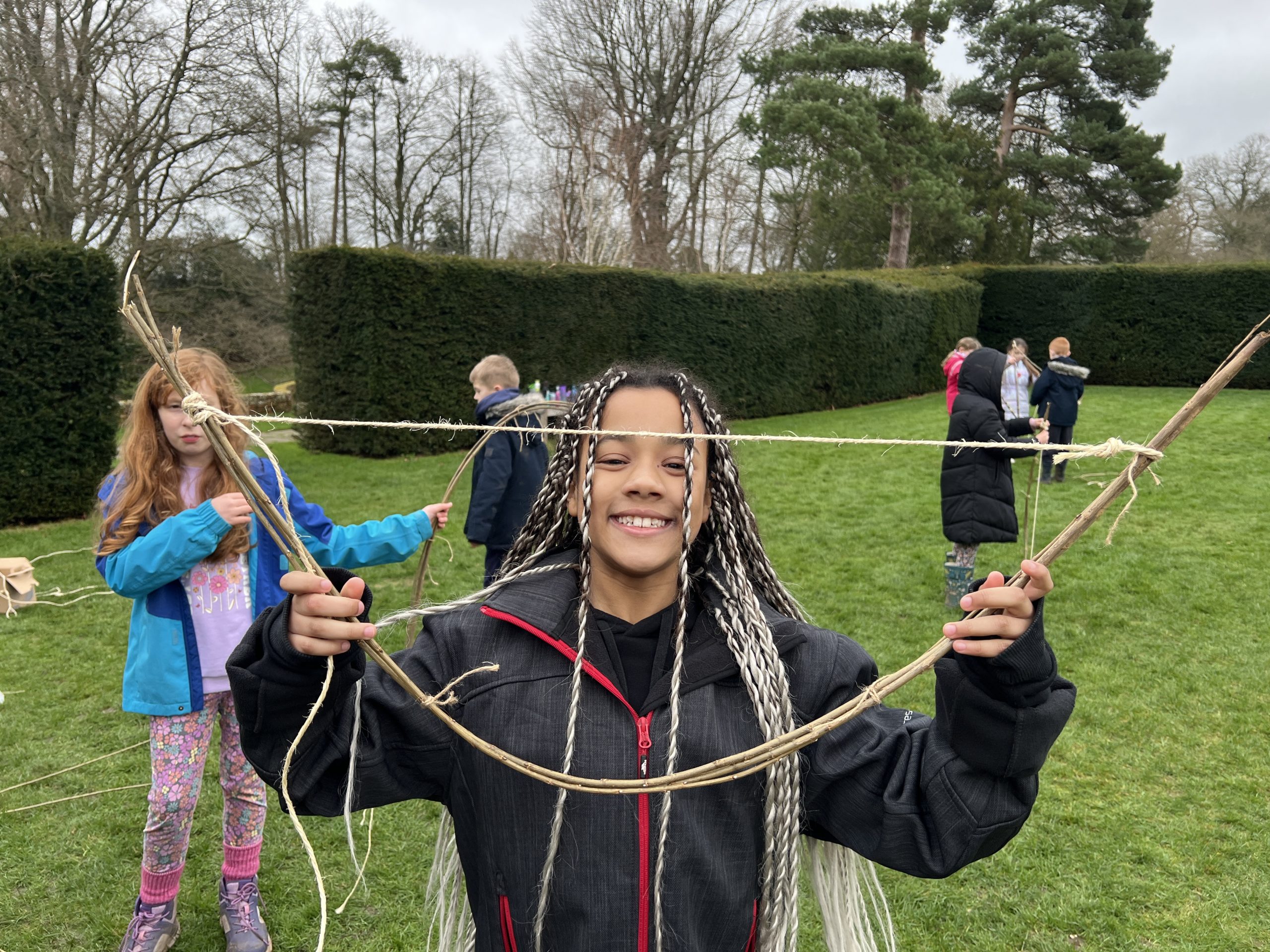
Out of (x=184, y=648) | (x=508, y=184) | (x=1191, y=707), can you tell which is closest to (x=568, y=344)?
(x=1191, y=707)

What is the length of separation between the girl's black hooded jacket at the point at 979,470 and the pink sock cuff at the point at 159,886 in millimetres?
5031

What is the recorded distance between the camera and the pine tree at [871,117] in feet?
71.4

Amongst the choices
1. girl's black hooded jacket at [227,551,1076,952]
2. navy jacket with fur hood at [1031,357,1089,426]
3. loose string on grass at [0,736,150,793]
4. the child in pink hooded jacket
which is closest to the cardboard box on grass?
loose string on grass at [0,736,150,793]

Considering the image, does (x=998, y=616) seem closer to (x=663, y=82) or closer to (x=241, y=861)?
(x=241, y=861)

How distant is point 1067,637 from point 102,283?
976 centimetres

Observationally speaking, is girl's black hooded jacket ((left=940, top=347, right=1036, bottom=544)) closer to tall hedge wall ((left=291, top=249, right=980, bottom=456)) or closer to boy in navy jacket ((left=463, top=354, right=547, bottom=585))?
boy in navy jacket ((left=463, top=354, right=547, bottom=585))

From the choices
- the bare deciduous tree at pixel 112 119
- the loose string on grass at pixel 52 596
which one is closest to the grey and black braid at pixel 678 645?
the loose string on grass at pixel 52 596

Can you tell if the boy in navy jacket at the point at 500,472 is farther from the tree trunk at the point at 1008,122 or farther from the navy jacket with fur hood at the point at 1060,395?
the tree trunk at the point at 1008,122

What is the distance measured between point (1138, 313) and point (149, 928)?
76.2ft

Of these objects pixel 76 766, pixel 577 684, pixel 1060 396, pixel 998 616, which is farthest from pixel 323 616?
pixel 1060 396

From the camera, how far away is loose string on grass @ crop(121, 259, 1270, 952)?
4.01 feet

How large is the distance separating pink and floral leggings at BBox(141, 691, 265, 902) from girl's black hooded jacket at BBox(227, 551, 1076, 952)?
1289 millimetres

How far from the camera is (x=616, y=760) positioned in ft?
4.90

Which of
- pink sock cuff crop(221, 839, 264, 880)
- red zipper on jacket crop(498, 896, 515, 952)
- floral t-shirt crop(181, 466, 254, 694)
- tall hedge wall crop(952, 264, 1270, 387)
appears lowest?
pink sock cuff crop(221, 839, 264, 880)
